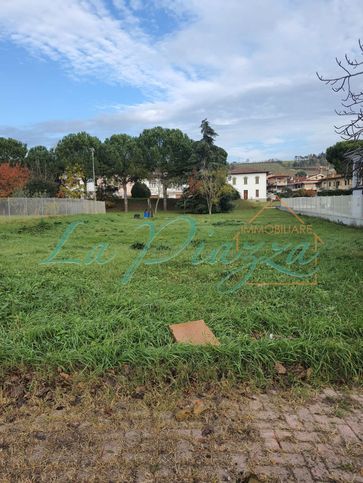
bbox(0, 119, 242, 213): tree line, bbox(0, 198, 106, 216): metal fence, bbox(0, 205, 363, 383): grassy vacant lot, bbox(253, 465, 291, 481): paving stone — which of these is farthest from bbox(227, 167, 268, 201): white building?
bbox(253, 465, 291, 481): paving stone

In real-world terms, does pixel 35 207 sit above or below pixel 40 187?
below

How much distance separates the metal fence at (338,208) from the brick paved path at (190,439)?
13451mm

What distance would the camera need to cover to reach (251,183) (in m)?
61.3

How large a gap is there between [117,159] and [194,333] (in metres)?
38.7

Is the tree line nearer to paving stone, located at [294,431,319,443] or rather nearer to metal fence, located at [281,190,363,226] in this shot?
metal fence, located at [281,190,363,226]

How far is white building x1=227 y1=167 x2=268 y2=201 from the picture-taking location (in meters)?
60.8

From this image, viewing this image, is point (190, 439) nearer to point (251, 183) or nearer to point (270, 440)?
point (270, 440)

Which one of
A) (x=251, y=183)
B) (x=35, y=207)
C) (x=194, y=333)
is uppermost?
(x=251, y=183)

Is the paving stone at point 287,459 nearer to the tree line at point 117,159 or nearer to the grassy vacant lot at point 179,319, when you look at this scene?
the grassy vacant lot at point 179,319

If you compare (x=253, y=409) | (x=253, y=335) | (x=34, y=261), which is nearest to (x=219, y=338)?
(x=253, y=335)

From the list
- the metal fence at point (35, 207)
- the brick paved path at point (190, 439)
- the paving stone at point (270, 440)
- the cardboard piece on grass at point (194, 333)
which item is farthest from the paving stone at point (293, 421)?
the metal fence at point (35, 207)

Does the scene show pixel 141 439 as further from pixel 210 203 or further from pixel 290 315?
pixel 210 203

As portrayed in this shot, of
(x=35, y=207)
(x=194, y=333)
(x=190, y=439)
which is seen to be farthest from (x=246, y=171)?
(x=190, y=439)

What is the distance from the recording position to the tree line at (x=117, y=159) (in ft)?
122
